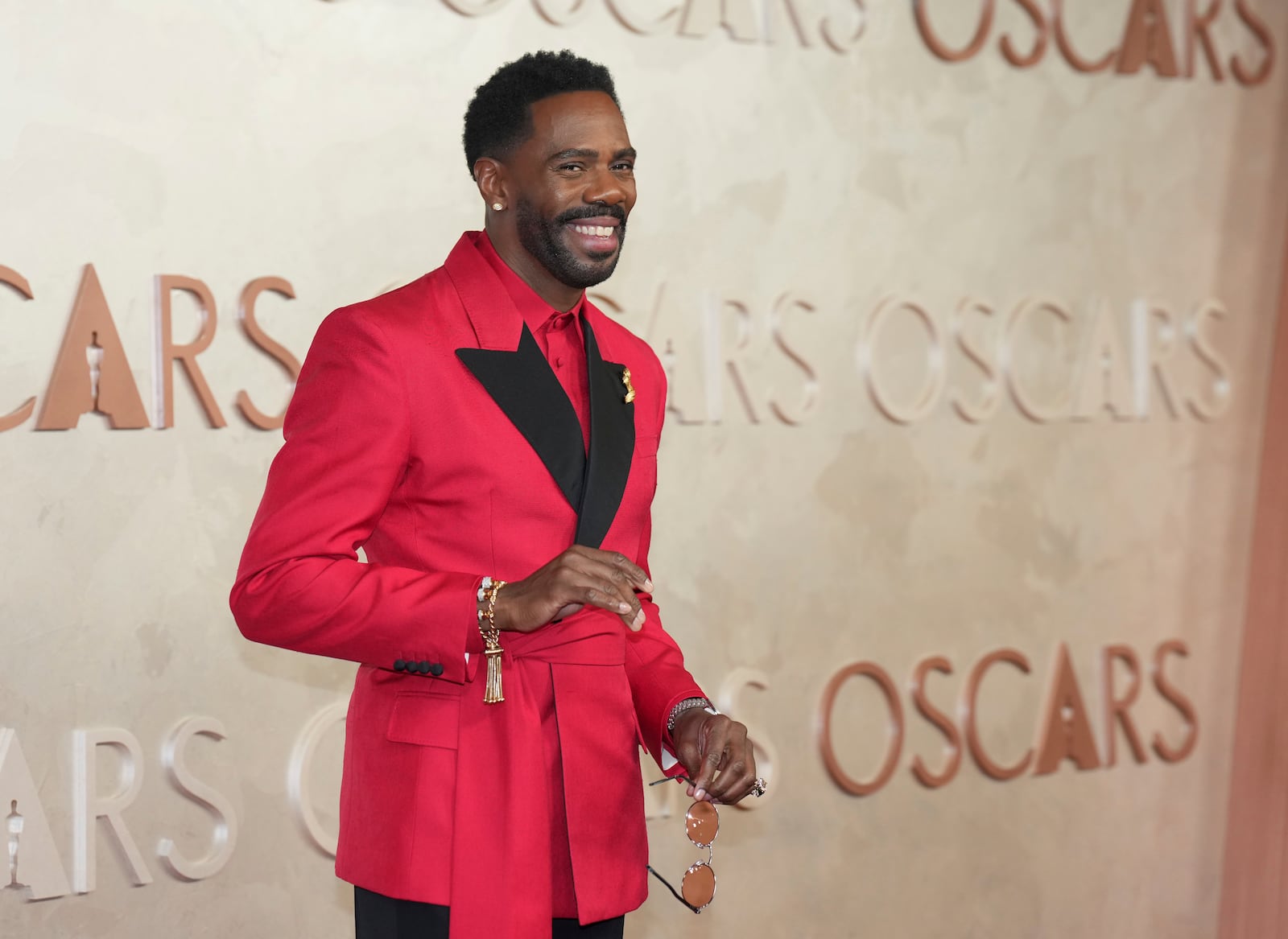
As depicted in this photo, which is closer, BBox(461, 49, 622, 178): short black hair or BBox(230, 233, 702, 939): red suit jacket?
BBox(230, 233, 702, 939): red suit jacket

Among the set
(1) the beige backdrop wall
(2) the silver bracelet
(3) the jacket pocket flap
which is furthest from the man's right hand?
(1) the beige backdrop wall

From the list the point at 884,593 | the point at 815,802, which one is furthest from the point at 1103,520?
the point at 815,802

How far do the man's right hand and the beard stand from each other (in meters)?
0.36

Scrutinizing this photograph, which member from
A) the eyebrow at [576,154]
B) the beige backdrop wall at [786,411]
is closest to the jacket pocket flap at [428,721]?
the eyebrow at [576,154]

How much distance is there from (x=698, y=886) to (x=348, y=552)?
53 cm

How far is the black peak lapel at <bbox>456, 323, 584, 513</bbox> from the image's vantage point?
1515 millimetres

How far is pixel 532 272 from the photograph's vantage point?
1629 millimetres

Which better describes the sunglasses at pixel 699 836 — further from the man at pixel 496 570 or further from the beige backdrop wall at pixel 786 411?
the beige backdrop wall at pixel 786 411

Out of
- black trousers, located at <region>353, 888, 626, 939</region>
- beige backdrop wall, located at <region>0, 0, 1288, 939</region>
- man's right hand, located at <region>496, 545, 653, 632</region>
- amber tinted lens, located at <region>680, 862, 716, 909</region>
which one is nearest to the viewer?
man's right hand, located at <region>496, 545, 653, 632</region>

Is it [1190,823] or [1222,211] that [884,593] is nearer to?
[1190,823]

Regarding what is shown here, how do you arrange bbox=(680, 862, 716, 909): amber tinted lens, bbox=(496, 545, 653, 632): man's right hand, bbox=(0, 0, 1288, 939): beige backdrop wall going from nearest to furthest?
bbox=(496, 545, 653, 632): man's right hand < bbox=(680, 862, 716, 909): amber tinted lens < bbox=(0, 0, 1288, 939): beige backdrop wall

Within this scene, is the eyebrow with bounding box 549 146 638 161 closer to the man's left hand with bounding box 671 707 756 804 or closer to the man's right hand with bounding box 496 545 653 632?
the man's right hand with bounding box 496 545 653 632

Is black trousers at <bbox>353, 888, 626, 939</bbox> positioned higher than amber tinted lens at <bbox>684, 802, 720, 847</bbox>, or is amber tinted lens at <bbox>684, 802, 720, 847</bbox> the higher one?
amber tinted lens at <bbox>684, 802, 720, 847</bbox>

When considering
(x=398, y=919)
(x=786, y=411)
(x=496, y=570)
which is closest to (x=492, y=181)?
(x=496, y=570)
